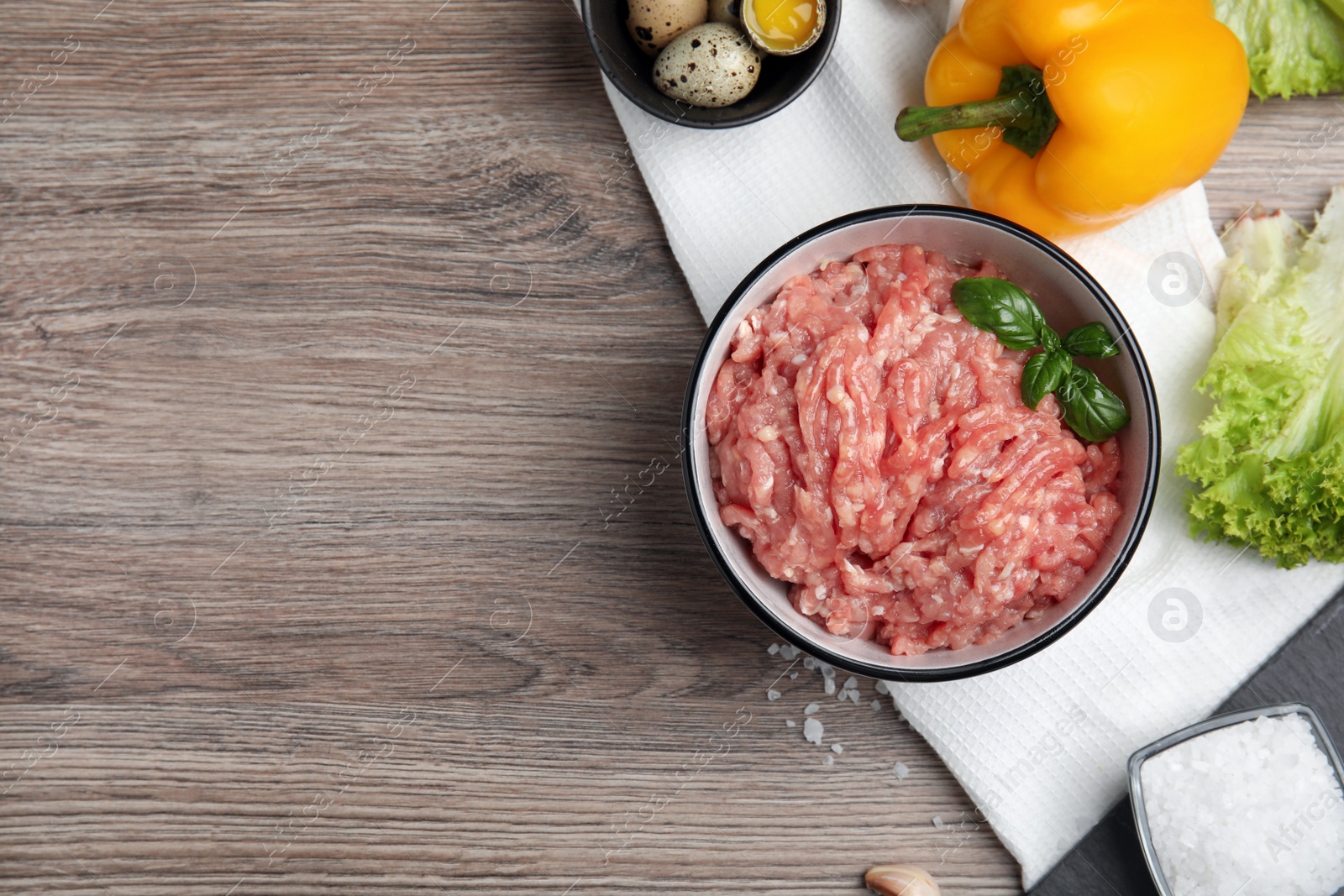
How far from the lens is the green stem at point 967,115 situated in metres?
2.14

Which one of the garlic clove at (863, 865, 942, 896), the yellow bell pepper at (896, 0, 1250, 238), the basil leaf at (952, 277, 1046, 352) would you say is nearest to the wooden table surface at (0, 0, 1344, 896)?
the garlic clove at (863, 865, 942, 896)

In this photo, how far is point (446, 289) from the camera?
2.57 m

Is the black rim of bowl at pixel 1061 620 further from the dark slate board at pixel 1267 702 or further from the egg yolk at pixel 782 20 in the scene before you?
the dark slate board at pixel 1267 702

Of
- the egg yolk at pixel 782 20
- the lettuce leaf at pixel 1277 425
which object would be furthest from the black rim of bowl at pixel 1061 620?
the egg yolk at pixel 782 20

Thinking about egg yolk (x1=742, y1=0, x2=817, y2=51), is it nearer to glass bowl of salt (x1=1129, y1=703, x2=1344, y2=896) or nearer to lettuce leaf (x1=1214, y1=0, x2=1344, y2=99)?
lettuce leaf (x1=1214, y1=0, x2=1344, y2=99)

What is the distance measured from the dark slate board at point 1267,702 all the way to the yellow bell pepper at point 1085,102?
3.94ft

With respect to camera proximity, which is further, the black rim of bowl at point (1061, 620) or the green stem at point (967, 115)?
the green stem at point (967, 115)

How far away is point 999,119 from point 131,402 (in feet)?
8.17

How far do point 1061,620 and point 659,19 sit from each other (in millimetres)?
1756

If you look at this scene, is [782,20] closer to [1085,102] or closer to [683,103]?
[683,103]

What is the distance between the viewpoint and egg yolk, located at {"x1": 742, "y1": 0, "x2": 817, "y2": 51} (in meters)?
2.28

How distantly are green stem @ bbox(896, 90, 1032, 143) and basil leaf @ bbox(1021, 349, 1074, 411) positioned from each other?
60cm

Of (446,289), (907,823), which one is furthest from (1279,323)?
(446,289)

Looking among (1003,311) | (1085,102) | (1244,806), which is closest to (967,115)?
(1085,102)
